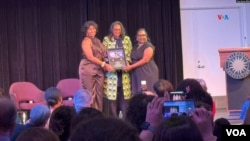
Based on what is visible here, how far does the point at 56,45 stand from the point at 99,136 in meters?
8.33

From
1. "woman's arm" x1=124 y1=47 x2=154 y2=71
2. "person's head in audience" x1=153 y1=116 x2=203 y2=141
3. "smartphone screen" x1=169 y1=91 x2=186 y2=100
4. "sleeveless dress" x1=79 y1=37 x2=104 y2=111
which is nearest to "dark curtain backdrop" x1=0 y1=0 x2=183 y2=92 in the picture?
"sleeveless dress" x1=79 y1=37 x2=104 y2=111

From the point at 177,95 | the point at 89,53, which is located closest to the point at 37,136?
the point at 177,95

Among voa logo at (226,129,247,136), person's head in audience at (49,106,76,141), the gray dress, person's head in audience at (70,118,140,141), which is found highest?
the gray dress

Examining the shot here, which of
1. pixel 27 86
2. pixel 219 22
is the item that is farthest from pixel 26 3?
pixel 219 22

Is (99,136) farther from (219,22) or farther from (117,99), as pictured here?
(219,22)

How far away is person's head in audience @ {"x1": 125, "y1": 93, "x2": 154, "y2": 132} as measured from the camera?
2990mm

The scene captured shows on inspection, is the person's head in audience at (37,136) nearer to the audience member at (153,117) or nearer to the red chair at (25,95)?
the audience member at (153,117)

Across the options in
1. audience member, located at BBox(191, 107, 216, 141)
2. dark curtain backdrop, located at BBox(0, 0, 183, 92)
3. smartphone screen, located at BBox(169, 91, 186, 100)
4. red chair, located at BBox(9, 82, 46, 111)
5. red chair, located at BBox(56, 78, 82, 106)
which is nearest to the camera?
audience member, located at BBox(191, 107, 216, 141)

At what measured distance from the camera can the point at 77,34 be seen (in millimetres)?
9664

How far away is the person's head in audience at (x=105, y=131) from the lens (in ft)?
4.59

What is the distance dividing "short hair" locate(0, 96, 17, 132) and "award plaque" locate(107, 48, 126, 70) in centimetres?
542

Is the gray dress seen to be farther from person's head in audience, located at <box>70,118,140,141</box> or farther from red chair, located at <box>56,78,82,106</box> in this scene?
person's head in audience, located at <box>70,118,140,141</box>

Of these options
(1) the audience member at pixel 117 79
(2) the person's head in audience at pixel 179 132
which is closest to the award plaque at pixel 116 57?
(1) the audience member at pixel 117 79

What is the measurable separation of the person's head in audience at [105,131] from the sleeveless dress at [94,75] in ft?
21.8
